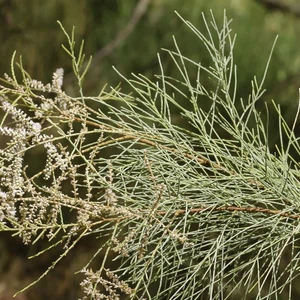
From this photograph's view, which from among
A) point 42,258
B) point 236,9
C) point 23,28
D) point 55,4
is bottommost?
point 42,258

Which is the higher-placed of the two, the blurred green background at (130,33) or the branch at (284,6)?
the branch at (284,6)

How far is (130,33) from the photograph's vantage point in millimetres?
1724

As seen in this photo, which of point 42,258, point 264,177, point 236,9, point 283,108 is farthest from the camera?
point 42,258

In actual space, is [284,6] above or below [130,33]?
above

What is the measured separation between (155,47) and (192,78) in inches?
6.3

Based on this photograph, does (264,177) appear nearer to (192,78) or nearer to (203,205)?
(203,205)

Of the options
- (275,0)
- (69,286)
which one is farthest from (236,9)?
(69,286)

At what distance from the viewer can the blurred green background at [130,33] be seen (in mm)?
1681

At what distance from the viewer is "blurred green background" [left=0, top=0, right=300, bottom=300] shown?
168 cm

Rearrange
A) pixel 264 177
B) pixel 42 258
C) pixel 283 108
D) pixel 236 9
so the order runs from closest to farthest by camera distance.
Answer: pixel 264 177, pixel 283 108, pixel 236 9, pixel 42 258

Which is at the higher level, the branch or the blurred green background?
the branch

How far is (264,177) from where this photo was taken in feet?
1.90

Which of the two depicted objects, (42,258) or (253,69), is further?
(42,258)

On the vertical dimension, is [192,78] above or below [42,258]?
above
